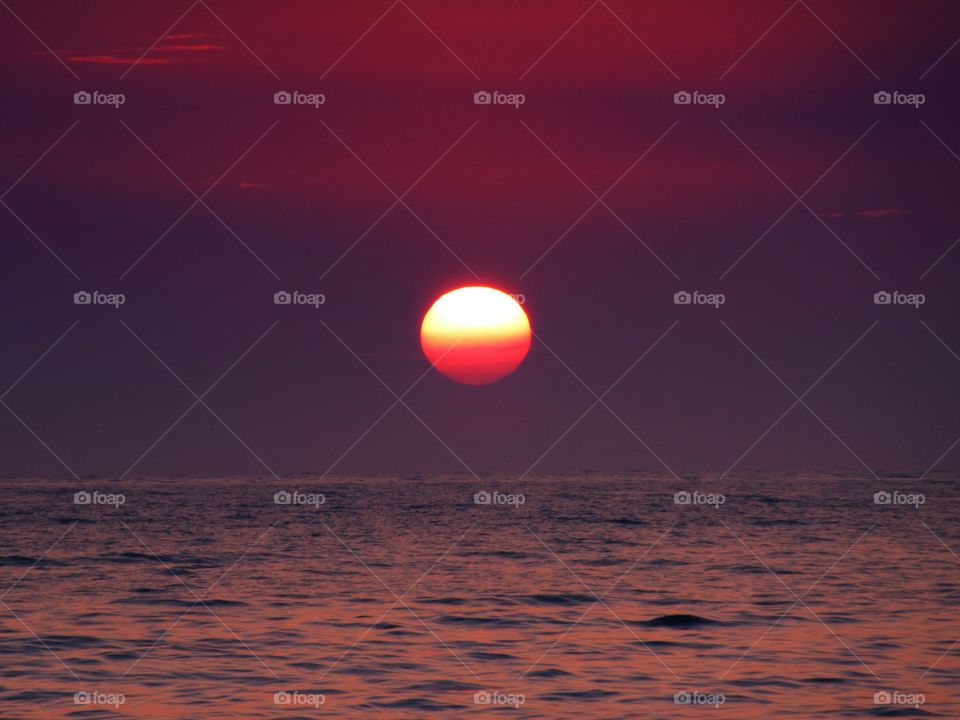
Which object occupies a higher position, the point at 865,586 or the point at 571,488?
the point at 571,488

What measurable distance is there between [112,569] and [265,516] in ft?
71.0

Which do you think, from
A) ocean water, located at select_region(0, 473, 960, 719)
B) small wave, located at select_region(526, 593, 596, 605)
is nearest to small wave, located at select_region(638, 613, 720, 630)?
ocean water, located at select_region(0, 473, 960, 719)

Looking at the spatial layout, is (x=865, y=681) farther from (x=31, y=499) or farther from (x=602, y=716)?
(x=31, y=499)

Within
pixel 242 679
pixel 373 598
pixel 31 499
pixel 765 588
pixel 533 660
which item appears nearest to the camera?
pixel 242 679

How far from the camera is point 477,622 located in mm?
22172

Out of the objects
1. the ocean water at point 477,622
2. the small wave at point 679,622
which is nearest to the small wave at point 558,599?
the ocean water at point 477,622

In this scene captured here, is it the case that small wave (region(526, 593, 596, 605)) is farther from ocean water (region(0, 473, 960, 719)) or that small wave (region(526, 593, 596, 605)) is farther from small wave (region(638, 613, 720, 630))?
small wave (region(638, 613, 720, 630))

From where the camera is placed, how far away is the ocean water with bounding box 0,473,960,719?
1614 cm

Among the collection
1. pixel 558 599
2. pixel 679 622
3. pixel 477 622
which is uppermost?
pixel 558 599

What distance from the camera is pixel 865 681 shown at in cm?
1716

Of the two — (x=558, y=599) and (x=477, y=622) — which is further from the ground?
(x=558, y=599)

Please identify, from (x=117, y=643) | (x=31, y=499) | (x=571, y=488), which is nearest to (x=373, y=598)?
(x=117, y=643)

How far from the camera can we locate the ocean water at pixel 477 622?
16141 mm

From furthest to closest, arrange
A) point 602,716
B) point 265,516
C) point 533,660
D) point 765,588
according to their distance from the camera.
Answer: point 265,516 < point 765,588 < point 533,660 < point 602,716
